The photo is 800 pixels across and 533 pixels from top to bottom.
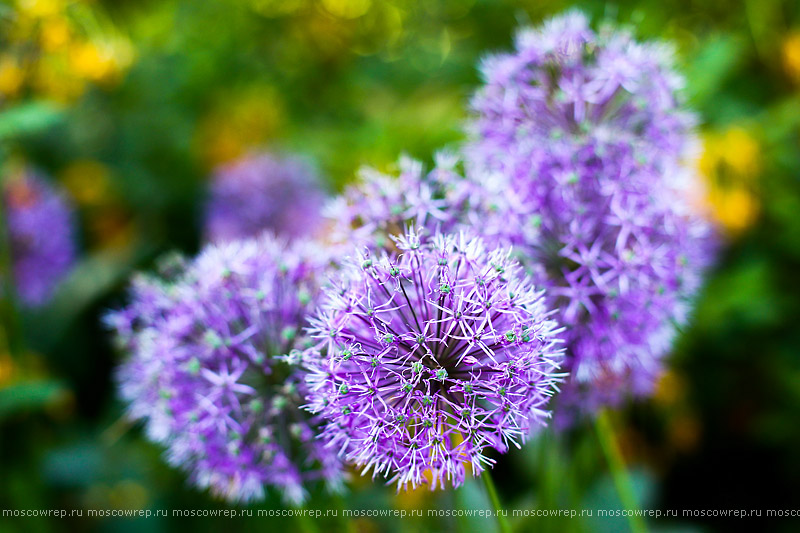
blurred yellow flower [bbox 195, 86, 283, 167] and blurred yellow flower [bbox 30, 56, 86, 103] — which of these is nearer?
blurred yellow flower [bbox 30, 56, 86, 103]

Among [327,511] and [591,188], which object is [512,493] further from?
[591,188]

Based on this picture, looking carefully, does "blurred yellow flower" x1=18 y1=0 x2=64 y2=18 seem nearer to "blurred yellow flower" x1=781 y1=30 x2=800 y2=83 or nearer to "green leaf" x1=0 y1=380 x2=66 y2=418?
"green leaf" x1=0 y1=380 x2=66 y2=418

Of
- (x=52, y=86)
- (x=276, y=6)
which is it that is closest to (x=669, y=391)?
(x=52, y=86)

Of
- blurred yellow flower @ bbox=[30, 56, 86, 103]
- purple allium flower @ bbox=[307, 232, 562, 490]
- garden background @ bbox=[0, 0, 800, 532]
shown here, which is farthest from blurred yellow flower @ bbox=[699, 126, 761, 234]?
blurred yellow flower @ bbox=[30, 56, 86, 103]

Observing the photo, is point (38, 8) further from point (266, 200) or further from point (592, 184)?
point (592, 184)

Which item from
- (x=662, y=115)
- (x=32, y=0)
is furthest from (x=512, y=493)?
(x=32, y=0)

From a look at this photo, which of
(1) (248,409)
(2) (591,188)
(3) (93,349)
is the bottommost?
(1) (248,409)

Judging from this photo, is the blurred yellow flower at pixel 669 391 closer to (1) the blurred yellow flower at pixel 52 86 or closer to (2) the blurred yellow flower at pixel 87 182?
(1) the blurred yellow flower at pixel 52 86
